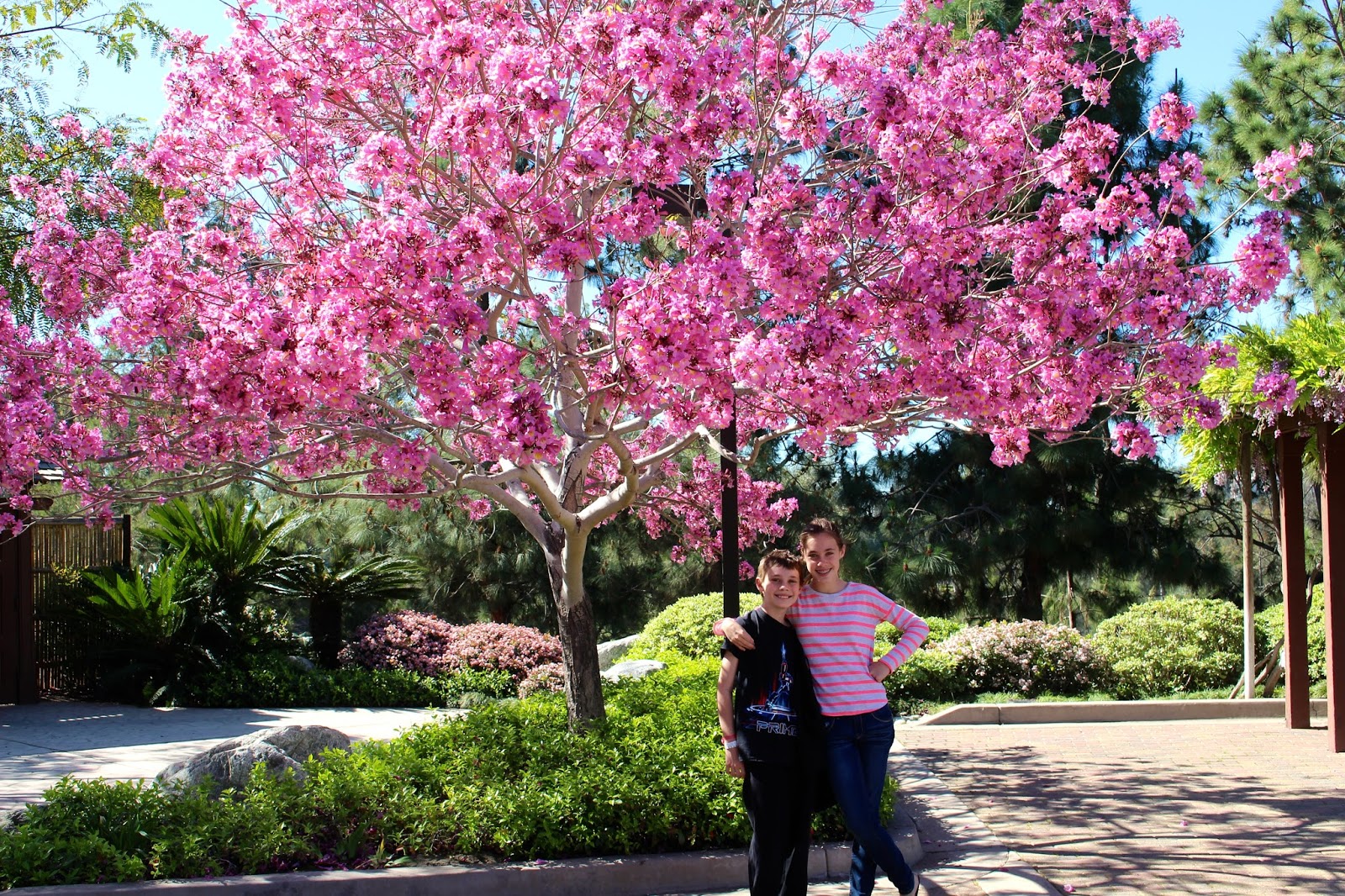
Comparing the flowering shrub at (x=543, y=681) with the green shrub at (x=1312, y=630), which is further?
the flowering shrub at (x=543, y=681)

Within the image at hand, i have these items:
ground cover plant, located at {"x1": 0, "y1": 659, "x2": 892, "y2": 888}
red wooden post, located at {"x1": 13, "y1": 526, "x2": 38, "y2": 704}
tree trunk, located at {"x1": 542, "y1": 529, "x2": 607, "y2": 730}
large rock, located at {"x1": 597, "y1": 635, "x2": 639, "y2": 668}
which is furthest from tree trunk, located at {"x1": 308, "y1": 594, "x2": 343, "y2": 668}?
ground cover plant, located at {"x1": 0, "y1": 659, "x2": 892, "y2": 888}

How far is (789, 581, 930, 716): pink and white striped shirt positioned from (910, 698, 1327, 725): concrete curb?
6.80 metres

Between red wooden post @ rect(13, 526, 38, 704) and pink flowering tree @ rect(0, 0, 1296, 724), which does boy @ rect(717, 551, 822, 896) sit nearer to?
pink flowering tree @ rect(0, 0, 1296, 724)

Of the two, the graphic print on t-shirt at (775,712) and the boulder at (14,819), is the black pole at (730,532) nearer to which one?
the graphic print on t-shirt at (775,712)

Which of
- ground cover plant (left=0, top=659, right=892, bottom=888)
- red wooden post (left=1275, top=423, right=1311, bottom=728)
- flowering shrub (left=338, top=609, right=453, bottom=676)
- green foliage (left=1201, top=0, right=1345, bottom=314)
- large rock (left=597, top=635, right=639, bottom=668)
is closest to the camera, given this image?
ground cover plant (left=0, top=659, right=892, bottom=888)

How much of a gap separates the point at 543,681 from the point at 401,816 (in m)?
7.11

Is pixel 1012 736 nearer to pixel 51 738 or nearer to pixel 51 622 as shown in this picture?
pixel 51 738

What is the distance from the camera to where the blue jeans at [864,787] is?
4.69 m

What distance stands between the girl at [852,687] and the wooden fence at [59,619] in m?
10.2

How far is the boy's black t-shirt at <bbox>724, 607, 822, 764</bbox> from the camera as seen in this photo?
183 inches

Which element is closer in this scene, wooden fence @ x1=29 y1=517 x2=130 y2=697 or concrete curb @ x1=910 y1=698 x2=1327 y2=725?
concrete curb @ x1=910 y1=698 x2=1327 y2=725

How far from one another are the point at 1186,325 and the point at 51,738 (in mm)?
9288

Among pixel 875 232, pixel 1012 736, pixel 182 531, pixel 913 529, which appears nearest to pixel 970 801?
pixel 1012 736

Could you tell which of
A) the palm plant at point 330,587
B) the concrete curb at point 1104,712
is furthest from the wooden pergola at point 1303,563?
the palm plant at point 330,587
